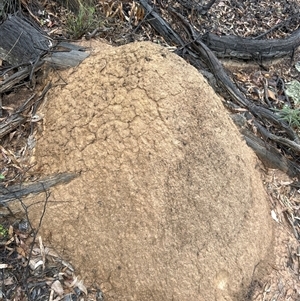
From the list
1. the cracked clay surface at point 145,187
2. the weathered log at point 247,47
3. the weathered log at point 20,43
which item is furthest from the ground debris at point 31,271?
the weathered log at point 247,47

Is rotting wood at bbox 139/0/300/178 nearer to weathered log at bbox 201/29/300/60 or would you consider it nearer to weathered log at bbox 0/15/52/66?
weathered log at bbox 201/29/300/60

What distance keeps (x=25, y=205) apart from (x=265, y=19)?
12.6ft

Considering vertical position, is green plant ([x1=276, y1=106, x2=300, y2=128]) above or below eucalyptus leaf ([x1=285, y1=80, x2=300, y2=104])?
above

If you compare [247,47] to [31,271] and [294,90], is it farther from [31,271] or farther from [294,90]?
[31,271]

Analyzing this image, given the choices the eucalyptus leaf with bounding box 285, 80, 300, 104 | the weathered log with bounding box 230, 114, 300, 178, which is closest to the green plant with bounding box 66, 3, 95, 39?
the weathered log with bounding box 230, 114, 300, 178

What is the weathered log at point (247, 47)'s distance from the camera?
4332 millimetres

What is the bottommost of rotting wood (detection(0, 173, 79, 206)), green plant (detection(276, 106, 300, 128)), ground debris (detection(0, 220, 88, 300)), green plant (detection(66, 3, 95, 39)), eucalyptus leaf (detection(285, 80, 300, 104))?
eucalyptus leaf (detection(285, 80, 300, 104))

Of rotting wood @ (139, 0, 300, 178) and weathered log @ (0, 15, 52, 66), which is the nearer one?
weathered log @ (0, 15, 52, 66)

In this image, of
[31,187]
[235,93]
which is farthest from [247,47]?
[31,187]

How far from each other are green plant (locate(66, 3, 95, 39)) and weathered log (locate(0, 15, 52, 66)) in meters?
0.30

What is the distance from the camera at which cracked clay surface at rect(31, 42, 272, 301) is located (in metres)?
2.40

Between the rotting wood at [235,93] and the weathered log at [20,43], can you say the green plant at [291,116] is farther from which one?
the weathered log at [20,43]

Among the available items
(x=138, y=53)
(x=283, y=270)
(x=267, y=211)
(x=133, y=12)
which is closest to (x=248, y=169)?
(x=267, y=211)

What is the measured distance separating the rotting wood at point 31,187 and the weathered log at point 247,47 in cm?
233
